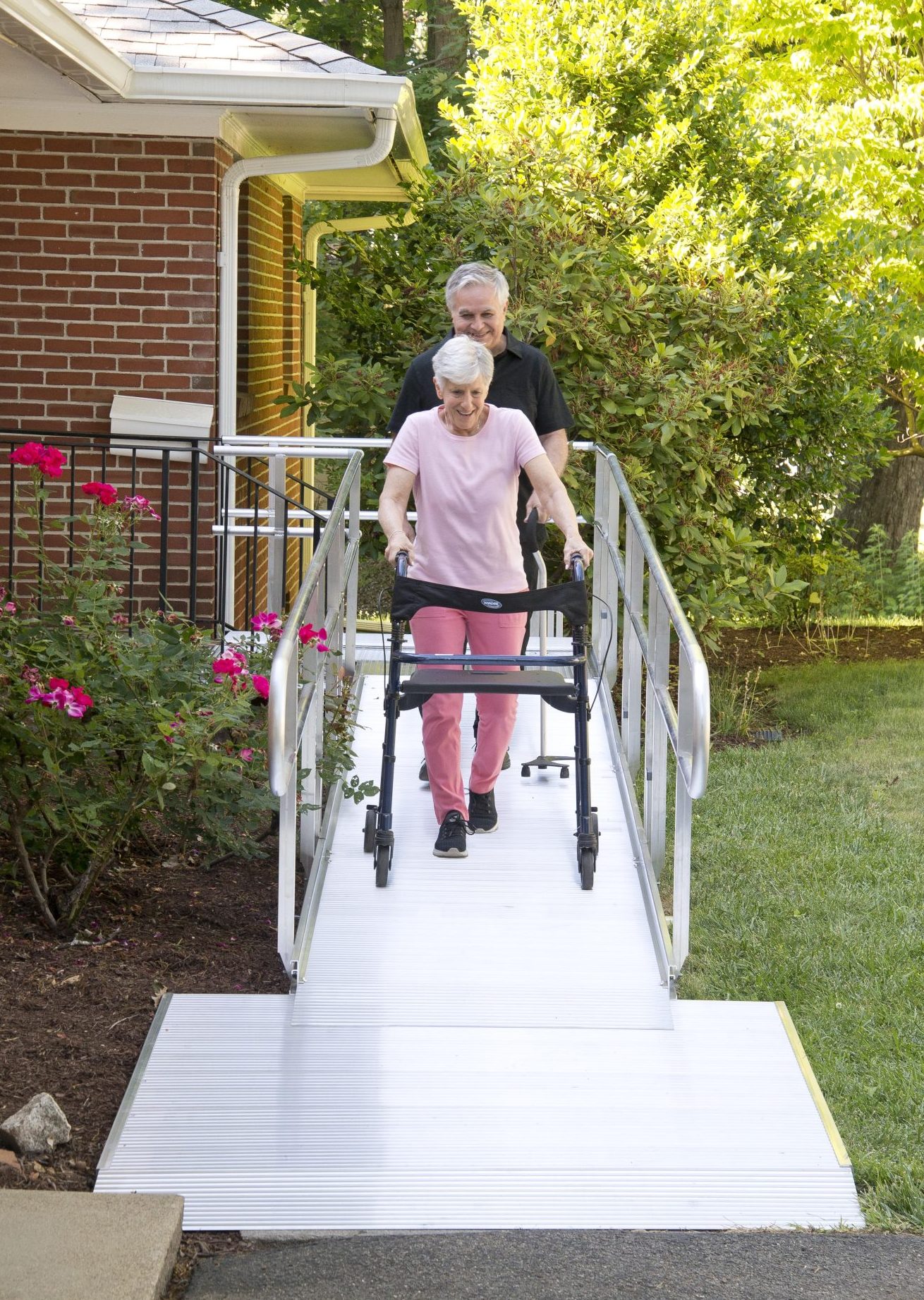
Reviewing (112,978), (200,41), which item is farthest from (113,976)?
(200,41)

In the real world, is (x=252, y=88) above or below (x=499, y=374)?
above

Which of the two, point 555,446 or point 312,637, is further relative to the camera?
point 555,446

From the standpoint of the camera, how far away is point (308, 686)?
484 cm

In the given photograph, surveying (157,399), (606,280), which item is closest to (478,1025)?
(157,399)

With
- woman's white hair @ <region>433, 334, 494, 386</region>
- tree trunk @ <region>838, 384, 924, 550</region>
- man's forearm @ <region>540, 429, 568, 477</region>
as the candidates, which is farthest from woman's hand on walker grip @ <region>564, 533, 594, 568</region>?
tree trunk @ <region>838, 384, 924, 550</region>

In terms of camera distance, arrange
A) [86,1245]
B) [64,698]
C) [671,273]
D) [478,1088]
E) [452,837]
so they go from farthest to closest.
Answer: [671,273]
[452,837]
[64,698]
[478,1088]
[86,1245]

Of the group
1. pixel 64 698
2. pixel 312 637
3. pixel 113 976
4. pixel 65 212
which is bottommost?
pixel 113 976

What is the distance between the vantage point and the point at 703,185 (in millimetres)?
9523

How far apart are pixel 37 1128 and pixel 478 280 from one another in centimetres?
295

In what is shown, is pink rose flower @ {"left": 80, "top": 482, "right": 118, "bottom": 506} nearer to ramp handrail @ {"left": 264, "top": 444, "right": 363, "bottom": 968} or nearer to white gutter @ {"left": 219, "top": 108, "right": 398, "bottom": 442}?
ramp handrail @ {"left": 264, "top": 444, "right": 363, "bottom": 968}

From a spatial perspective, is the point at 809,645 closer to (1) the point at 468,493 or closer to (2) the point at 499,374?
(2) the point at 499,374

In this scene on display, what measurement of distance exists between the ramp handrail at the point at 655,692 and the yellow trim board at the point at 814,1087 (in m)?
0.33

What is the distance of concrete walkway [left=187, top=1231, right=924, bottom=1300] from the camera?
320 cm

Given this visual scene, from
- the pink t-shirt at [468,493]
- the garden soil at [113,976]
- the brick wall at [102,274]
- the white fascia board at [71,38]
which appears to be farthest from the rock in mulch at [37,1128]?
the brick wall at [102,274]
